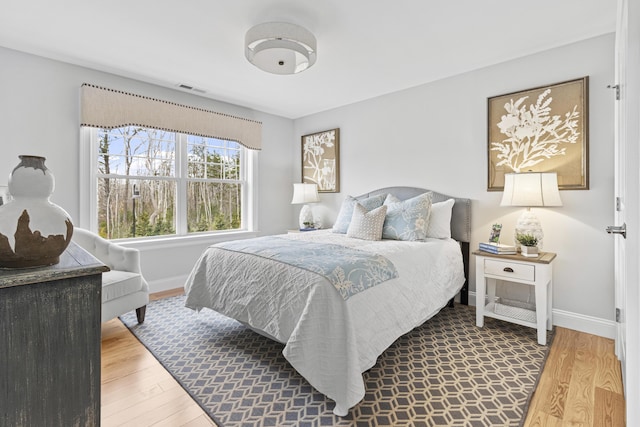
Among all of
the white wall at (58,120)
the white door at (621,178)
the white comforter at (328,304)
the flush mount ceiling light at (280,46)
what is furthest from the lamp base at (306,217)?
the white door at (621,178)

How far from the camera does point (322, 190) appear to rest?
4723mm

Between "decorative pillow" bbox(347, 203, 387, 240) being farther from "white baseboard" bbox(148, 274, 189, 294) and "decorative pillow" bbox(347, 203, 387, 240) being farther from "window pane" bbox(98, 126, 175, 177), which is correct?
"window pane" bbox(98, 126, 175, 177)

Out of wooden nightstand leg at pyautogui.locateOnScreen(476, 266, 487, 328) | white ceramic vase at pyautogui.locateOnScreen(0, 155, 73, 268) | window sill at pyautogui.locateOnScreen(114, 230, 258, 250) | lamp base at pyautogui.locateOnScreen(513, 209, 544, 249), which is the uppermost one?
white ceramic vase at pyautogui.locateOnScreen(0, 155, 73, 268)

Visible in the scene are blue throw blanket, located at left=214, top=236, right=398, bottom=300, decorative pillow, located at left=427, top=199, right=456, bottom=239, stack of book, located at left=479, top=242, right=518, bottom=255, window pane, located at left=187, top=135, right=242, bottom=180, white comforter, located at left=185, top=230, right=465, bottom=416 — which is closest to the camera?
white comforter, located at left=185, top=230, right=465, bottom=416

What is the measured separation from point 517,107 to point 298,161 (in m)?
3.12

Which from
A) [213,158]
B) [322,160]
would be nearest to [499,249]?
[322,160]

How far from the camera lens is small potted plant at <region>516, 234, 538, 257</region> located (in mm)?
2504

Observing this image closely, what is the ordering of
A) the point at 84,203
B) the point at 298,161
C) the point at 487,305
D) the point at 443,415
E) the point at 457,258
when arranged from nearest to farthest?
1. the point at 443,415
2. the point at 487,305
3. the point at 457,258
4. the point at 84,203
5. the point at 298,161

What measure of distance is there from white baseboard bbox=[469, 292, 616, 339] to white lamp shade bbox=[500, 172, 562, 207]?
3.23ft

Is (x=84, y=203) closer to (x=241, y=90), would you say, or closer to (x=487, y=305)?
(x=241, y=90)

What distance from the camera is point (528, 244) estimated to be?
2.53m

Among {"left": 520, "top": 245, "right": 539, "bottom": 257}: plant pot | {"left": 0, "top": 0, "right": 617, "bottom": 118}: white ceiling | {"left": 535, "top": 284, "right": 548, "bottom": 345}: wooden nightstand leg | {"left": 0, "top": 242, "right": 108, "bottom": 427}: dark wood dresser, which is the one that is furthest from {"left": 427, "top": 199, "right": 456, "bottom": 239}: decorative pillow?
{"left": 0, "top": 242, "right": 108, "bottom": 427}: dark wood dresser

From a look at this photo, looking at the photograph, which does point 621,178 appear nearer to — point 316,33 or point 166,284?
point 316,33

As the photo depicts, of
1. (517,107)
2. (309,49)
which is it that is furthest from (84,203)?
(517,107)
